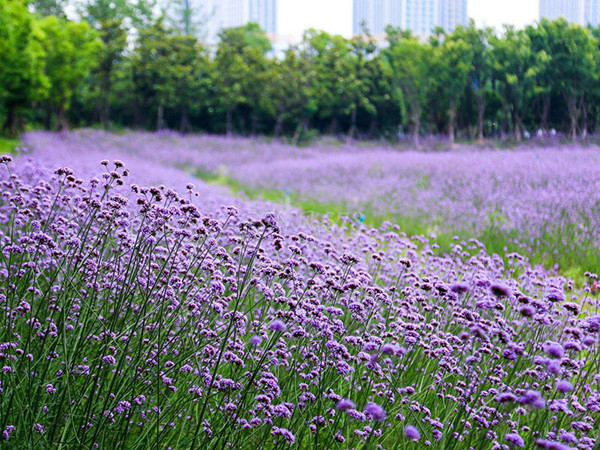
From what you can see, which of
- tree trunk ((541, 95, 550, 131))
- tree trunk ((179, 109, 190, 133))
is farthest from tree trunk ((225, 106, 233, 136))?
tree trunk ((541, 95, 550, 131))

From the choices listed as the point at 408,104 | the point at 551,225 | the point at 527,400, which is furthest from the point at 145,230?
the point at 408,104

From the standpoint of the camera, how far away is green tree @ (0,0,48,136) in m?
18.3

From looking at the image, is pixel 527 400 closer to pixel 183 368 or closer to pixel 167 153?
pixel 183 368

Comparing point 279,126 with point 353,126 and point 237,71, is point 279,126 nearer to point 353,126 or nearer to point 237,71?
point 237,71

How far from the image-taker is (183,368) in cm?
229

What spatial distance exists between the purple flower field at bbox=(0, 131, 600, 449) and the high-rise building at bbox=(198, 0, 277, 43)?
27237mm

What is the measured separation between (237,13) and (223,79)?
16123 mm

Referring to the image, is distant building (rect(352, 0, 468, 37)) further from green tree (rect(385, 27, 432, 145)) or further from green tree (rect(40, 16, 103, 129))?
green tree (rect(40, 16, 103, 129))

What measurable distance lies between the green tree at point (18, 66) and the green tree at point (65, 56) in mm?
1727

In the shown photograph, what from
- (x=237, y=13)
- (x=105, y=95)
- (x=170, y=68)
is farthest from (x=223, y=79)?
(x=237, y=13)

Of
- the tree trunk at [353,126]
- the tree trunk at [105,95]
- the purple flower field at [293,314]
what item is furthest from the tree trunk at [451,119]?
the tree trunk at [105,95]

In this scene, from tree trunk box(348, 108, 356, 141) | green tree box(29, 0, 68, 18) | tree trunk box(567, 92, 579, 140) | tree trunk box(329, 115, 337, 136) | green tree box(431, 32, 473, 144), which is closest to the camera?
tree trunk box(567, 92, 579, 140)

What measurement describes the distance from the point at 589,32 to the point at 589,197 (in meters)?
3.69

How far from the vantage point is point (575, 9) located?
321 inches
